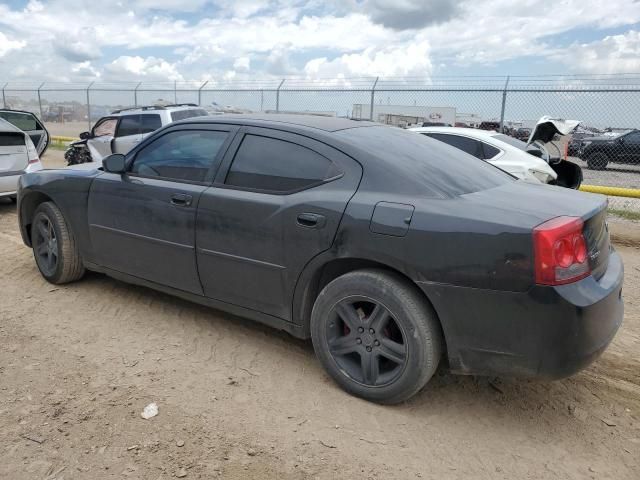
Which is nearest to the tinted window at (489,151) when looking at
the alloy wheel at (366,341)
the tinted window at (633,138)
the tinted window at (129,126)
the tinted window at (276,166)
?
the tinted window at (276,166)

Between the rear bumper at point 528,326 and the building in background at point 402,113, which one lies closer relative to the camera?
the rear bumper at point 528,326

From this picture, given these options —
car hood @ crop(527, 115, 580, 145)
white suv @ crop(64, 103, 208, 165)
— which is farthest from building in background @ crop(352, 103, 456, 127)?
car hood @ crop(527, 115, 580, 145)

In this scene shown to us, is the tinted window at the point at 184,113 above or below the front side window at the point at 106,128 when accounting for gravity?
above

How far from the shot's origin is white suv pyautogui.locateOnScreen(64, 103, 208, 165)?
1077 cm

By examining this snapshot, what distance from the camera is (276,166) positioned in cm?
335

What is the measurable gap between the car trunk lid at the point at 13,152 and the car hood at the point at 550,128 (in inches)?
290

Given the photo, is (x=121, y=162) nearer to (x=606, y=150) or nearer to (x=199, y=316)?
(x=199, y=316)

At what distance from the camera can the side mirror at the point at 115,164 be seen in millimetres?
4090

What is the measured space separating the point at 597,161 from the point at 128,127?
1555cm

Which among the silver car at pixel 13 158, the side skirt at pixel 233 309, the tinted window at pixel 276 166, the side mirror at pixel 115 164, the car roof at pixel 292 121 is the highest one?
the car roof at pixel 292 121

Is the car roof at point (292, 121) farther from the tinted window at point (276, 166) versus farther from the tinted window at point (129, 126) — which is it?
the tinted window at point (129, 126)

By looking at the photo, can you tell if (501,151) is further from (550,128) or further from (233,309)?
(233,309)

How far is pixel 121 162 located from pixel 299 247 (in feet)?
6.04

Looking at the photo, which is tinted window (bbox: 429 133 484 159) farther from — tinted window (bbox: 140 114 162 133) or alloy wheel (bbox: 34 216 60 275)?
tinted window (bbox: 140 114 162 133)
